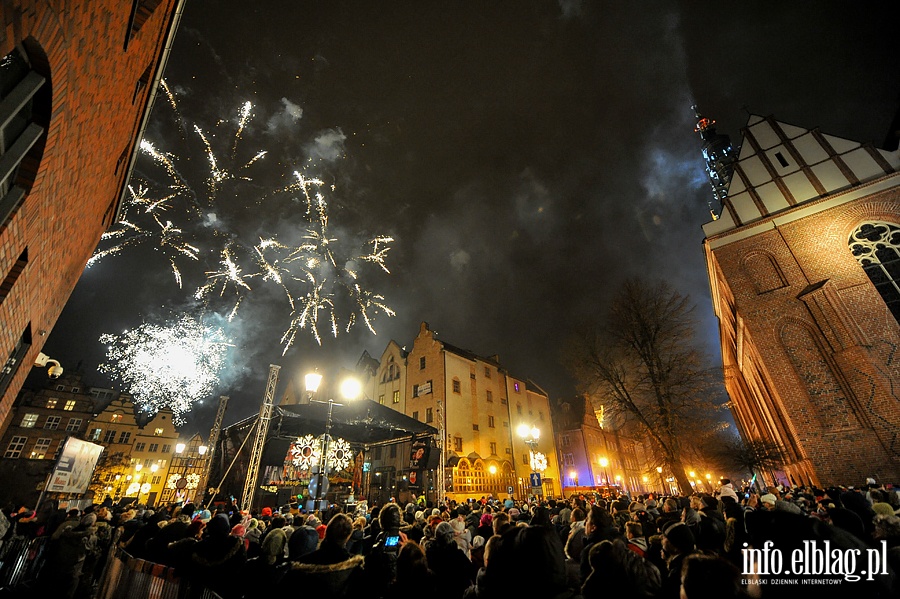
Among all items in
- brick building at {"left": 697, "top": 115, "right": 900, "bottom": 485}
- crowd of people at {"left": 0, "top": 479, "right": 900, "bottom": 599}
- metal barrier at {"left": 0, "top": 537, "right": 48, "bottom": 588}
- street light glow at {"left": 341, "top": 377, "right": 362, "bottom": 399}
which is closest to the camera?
crowd of people at {"left": 0, "top": 479, "right": 900, "bottom": 599}

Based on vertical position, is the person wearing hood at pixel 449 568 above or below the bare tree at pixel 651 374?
below

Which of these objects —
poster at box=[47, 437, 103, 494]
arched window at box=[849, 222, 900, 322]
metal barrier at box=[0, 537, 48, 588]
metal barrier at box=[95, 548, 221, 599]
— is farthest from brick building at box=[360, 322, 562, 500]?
arched window at box=[849, 222, 900, 322]

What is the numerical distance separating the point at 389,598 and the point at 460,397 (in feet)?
92.5

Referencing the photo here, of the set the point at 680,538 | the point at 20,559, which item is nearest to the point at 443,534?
the point at 680,538

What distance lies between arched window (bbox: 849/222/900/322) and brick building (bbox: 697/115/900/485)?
40 millimetres

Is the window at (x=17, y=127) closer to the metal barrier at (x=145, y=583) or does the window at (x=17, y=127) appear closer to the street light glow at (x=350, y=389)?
the metal barrier at (x=145, y=583)

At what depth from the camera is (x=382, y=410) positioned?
60.4ft

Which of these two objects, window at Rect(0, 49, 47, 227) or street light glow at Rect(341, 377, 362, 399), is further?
street light glow at Rect(341, 377, 362, 399)

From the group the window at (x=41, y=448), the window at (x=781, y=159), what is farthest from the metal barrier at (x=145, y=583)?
the window at (x=41, y=448)

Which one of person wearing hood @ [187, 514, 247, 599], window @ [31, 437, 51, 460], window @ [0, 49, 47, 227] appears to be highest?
window @ [31, 437, 51, 460]

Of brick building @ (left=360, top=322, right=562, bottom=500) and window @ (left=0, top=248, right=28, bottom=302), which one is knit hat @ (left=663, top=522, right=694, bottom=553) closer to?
window @ (left=0, top=248, right=28, bottom=302)

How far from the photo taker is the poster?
37.1ft

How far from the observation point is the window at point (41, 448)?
33.6m

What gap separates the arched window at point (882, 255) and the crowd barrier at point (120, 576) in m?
22.6
